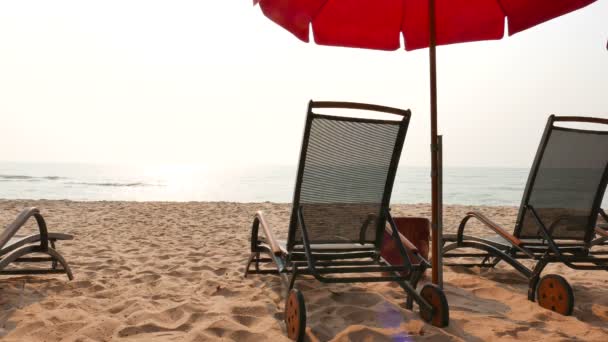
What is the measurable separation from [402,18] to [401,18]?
2cm

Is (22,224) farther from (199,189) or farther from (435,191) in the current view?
(199,189)

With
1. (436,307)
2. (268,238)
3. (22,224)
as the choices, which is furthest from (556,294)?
(22,224)

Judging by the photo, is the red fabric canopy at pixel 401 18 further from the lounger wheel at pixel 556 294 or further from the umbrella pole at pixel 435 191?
the lounger wheel at pixel 556 294

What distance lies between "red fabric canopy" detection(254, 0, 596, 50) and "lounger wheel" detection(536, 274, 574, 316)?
1986mm

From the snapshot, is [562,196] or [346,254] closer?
[346,254]

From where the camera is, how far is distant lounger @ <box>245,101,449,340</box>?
276 centimetres

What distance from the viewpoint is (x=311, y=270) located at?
2.64 metres

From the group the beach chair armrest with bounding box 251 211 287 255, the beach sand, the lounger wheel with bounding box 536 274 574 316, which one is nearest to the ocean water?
the beach sand

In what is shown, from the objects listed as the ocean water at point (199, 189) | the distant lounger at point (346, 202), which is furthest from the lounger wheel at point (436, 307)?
the ocean water at point (199, 189)

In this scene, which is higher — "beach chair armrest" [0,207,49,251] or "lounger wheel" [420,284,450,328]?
"beach chair armrest" [0,207,49,251]

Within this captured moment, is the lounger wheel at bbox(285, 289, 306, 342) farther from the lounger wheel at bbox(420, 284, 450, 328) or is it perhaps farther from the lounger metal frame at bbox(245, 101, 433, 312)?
the lounger wheel at bbox(420, 284, 450, 328)

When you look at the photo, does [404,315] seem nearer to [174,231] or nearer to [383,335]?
[383,335]

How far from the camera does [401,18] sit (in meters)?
3.86

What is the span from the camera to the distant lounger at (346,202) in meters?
2.76
